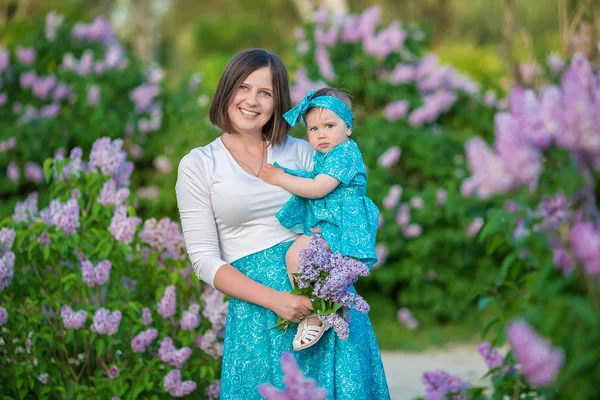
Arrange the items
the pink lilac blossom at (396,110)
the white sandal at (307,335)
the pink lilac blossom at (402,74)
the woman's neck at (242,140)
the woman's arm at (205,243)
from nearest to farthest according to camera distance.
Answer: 1. the white sandal at (307,335)
2. the woman's arm at (205,243)
3. the woman's neck at (242,140)
4. the pink lilac blossom at (396,110)
5. the pink lilac blossom at (402,74)

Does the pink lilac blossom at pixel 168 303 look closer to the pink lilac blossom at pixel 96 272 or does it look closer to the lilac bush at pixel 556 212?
the pink lilac blossom at pixel 96 272

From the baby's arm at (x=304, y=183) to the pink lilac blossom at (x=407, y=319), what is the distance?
406cm

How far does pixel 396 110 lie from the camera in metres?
7.30

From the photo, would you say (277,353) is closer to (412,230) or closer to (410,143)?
(412,230)

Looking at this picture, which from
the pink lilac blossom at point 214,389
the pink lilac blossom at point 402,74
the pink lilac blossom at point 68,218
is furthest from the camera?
the pink lilac blossom at point 402,74

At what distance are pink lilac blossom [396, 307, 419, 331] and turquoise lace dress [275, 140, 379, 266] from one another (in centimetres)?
401

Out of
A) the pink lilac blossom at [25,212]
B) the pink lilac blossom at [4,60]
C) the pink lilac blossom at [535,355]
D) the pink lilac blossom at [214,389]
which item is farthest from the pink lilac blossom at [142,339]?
the pink lilac blossom at [4,60]

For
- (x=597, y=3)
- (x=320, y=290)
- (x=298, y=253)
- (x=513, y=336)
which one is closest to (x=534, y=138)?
(x=513, y=336)

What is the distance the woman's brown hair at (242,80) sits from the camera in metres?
3.00

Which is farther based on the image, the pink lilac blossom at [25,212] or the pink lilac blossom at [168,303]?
the pink lilac blossom at [25,212]

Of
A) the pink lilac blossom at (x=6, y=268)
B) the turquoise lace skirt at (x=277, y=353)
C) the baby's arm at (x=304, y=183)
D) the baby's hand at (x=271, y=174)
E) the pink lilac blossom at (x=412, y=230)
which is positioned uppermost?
the pink lilac blossom at (x=412, y=230)

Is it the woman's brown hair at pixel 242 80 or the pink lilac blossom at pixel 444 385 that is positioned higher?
the woman's brown hair at pixel 242 80

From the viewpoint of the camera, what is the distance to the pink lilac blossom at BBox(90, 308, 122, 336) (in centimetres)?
336

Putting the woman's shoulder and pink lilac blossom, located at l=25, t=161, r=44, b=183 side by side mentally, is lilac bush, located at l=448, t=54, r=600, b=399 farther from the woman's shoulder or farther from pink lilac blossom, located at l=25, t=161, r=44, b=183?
pink lilac blossom, located at l=25, t=161, r=44, b=183
